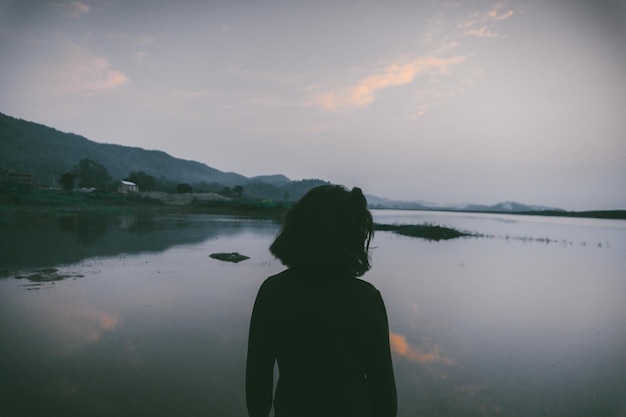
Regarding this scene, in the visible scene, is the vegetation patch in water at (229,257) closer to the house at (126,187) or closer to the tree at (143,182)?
the house at (126,187)

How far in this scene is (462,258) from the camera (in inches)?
912

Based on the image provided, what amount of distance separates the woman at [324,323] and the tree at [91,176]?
102466 millimetres

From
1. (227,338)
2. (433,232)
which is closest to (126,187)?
(433,232)

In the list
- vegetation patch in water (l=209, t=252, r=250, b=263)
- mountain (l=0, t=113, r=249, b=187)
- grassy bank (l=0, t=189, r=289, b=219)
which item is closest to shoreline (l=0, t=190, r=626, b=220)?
grassy bank (l=0, t=189, r=289, b=219)

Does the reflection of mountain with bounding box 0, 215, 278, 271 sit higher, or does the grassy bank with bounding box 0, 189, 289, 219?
the grassy bank with bounding box 0, 189, 289, 219

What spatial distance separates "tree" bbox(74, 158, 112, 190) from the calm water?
82116mm

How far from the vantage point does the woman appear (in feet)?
5.54

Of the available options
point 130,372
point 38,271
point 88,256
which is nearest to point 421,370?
point 130,372

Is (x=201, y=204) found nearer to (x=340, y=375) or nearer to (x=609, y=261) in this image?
(x=609, y=261)

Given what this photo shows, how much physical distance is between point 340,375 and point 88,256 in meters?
20.0

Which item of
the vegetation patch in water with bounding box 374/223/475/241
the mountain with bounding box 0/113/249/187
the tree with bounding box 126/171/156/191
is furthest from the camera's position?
the mountain with bounding box 0/113/249/187

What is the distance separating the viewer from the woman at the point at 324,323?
169 cm

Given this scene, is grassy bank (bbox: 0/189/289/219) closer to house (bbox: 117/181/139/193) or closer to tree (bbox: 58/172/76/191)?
tree (bbox: 58/172/76/191)

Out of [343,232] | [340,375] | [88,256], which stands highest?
[343,232]
